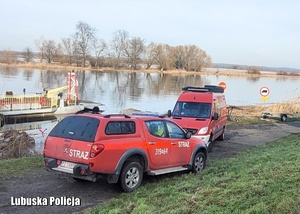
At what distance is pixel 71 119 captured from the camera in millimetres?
Result: 7879

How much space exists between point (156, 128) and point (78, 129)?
201 cm

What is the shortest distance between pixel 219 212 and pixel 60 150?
364cm

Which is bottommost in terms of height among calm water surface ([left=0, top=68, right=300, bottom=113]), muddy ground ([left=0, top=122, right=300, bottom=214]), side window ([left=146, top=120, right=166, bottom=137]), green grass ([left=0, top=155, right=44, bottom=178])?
calm water surface ([left=0, top=68, right=300, bottom=113])

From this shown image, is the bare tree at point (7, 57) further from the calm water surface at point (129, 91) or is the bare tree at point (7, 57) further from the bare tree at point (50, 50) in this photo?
the calm water surface at point (129, 91)

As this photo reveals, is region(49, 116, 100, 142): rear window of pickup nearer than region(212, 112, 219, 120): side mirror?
Yes

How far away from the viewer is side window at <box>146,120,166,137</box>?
28.0 feet

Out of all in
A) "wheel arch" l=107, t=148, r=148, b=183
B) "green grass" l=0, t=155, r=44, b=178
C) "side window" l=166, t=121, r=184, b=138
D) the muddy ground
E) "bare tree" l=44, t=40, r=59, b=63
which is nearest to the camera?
the muddy ground

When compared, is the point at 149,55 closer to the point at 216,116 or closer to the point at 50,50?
the point at 50,50

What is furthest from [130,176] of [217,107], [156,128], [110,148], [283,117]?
[283,117]

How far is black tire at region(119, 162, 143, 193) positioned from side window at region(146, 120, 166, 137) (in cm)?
92

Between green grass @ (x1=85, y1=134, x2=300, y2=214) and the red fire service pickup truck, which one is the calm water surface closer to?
the red fire service pickup truck

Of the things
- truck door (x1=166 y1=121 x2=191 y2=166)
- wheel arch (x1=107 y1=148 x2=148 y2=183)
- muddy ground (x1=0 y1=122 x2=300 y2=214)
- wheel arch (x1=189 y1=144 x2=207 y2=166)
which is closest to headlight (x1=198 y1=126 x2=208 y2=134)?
muddy ground (x1=0 y1=122 x2=300 y2=214)

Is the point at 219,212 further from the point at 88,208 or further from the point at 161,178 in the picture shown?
the point at 161,178

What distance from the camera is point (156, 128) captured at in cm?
879
